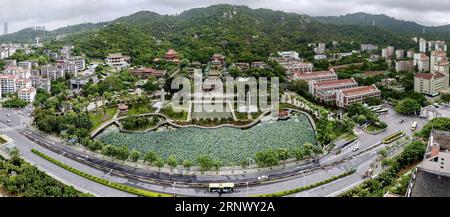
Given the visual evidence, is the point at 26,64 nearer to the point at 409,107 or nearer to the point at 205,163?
the point at 205,163

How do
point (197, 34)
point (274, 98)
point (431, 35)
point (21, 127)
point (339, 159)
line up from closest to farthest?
point (339, 159), point (21, 127), point (274, 98), point (197, 34), point (431, 35)

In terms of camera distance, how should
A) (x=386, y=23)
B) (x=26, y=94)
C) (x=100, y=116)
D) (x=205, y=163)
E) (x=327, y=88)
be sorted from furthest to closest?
(x=386, y=23) → (x=327, y=88) → (x=26, y=94) → (x=100, y=116) → (x=205, y=163)

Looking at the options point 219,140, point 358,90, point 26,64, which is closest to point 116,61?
point 26,64

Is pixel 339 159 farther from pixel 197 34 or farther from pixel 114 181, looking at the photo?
pixel 197 34

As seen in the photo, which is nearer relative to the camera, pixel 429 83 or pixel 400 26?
pixel 429 83

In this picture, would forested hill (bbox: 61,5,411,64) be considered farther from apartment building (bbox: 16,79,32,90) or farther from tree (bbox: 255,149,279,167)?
tree (bbox: 255,149,279,167)
